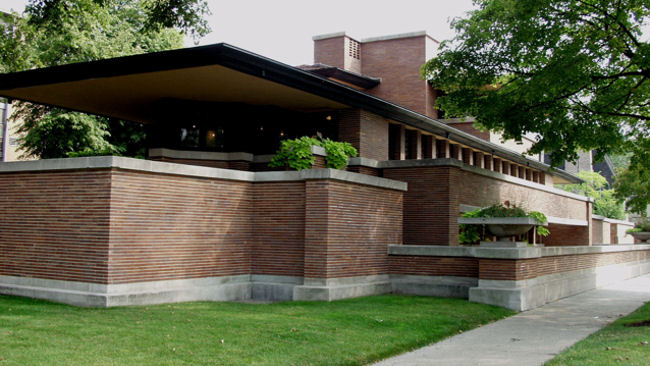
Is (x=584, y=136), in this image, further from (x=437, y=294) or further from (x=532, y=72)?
(x=437, y=294)

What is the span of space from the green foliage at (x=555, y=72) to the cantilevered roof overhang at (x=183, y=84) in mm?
3337

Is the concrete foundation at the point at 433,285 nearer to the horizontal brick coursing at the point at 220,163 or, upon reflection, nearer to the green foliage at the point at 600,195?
the horizontal brick coursing at the point at 220,163

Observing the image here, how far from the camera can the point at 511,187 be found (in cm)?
2550

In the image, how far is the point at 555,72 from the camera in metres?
15.6

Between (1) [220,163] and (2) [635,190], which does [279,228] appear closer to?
(1) [220,163]

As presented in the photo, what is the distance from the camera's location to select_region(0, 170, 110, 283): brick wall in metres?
12.8

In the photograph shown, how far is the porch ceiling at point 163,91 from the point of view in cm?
1718

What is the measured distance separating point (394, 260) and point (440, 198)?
11.7 feet

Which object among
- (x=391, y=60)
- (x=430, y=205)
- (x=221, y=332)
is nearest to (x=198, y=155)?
(x=430, y=205)

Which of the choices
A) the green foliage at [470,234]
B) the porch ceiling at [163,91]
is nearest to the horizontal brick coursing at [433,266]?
the green foliage at [470,234]

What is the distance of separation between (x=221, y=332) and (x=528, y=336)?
5.63 m

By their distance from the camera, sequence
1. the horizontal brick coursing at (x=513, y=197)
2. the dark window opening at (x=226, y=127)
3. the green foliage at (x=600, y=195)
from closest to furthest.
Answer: the dark window opening at (x=226, y=127) < the horizontal brick coursing at (x=513, y=197) < the green foliage at (x=600, y=195)

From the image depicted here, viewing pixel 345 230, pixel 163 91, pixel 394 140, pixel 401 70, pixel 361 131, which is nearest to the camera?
pixel 345 230

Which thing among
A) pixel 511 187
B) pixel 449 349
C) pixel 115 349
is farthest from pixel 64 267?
pixel 511 187
